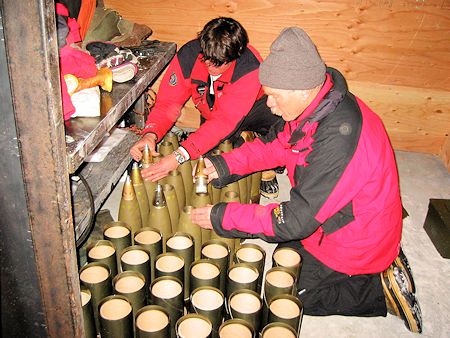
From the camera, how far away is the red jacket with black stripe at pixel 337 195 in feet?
5.90

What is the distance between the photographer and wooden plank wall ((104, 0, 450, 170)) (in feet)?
11.3

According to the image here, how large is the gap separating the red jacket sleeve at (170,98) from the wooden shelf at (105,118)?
0.94 ft

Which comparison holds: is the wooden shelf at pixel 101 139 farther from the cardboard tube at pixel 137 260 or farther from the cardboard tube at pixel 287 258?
the cardboard tube at pixel 287 258

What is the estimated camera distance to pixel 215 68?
107 inches

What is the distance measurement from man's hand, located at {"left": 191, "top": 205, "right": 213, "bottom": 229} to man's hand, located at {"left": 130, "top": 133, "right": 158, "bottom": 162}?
64 centimetres

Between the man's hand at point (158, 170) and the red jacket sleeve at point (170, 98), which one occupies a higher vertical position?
the red jacket sleeve at point (170, 98)

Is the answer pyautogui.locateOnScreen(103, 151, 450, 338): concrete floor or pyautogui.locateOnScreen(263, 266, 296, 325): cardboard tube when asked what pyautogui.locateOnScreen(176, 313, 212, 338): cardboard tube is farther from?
pyautogui.locateOnScreen(103, 151, 450, 338): concrete floor

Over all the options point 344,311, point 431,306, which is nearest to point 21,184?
point 344,311

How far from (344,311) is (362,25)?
7.72ft

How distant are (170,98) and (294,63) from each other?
148cm

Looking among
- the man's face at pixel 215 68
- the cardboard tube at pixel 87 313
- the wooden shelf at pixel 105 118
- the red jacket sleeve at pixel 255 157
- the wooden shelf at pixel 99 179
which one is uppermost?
the wooden shelf at pixel 105 118

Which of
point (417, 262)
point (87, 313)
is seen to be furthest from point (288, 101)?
point (417, 262)

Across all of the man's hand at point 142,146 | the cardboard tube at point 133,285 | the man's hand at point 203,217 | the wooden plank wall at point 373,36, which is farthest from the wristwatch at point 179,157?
the wooden plank wall at point 373,36

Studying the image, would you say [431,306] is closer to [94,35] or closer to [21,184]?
[21,184]
